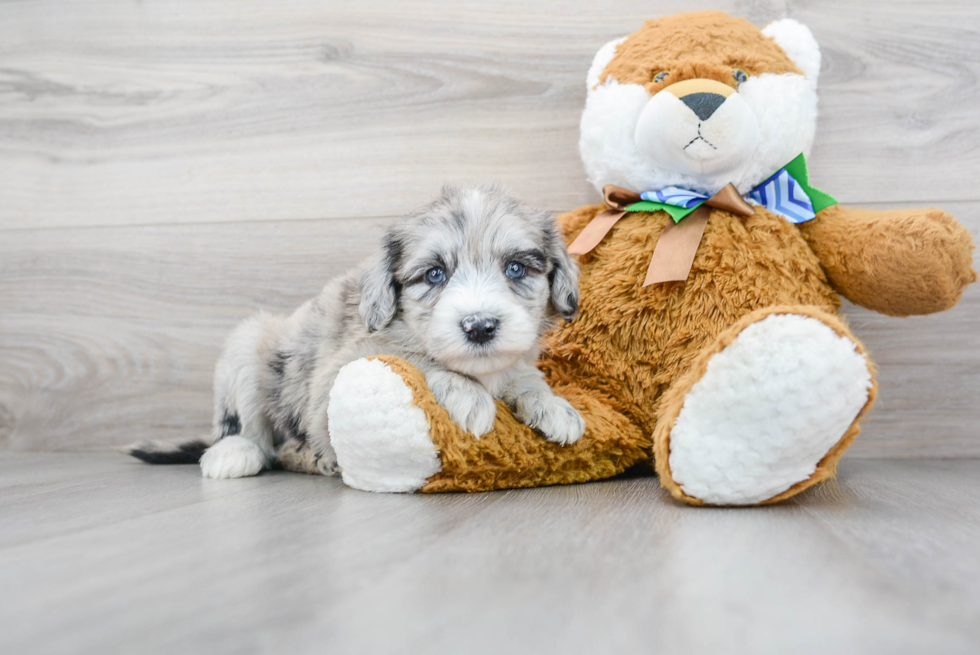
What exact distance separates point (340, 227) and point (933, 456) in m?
2.08

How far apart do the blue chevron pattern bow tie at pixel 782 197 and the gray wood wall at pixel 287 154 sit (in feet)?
1.47

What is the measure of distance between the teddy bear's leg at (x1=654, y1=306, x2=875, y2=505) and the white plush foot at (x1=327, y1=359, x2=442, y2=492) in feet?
1.63

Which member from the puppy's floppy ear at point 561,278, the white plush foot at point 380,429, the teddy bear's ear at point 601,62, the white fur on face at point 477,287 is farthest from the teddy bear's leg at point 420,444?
the teddy bear's ear at point 601,62

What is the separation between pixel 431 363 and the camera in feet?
5.36

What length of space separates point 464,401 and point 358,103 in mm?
1381

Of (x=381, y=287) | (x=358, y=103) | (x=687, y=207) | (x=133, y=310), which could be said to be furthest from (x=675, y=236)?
(x=133, y=310)

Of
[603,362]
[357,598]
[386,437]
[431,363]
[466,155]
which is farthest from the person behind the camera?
[466,155]

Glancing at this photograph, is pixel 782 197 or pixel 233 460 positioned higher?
pixel 782 197

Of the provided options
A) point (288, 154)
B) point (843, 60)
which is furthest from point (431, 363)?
point (843, 60)

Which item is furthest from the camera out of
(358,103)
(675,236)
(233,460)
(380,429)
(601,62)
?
(358,103)

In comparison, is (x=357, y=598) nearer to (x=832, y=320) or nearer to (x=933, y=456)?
(x=832, y=320)

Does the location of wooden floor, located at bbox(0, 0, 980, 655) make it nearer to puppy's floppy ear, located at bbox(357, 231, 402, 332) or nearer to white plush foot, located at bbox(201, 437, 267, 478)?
white plush foot, located at bbox(201, 437, 267, 478)

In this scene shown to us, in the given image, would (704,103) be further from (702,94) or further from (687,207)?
(687,207)

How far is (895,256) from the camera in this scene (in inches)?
67.2
